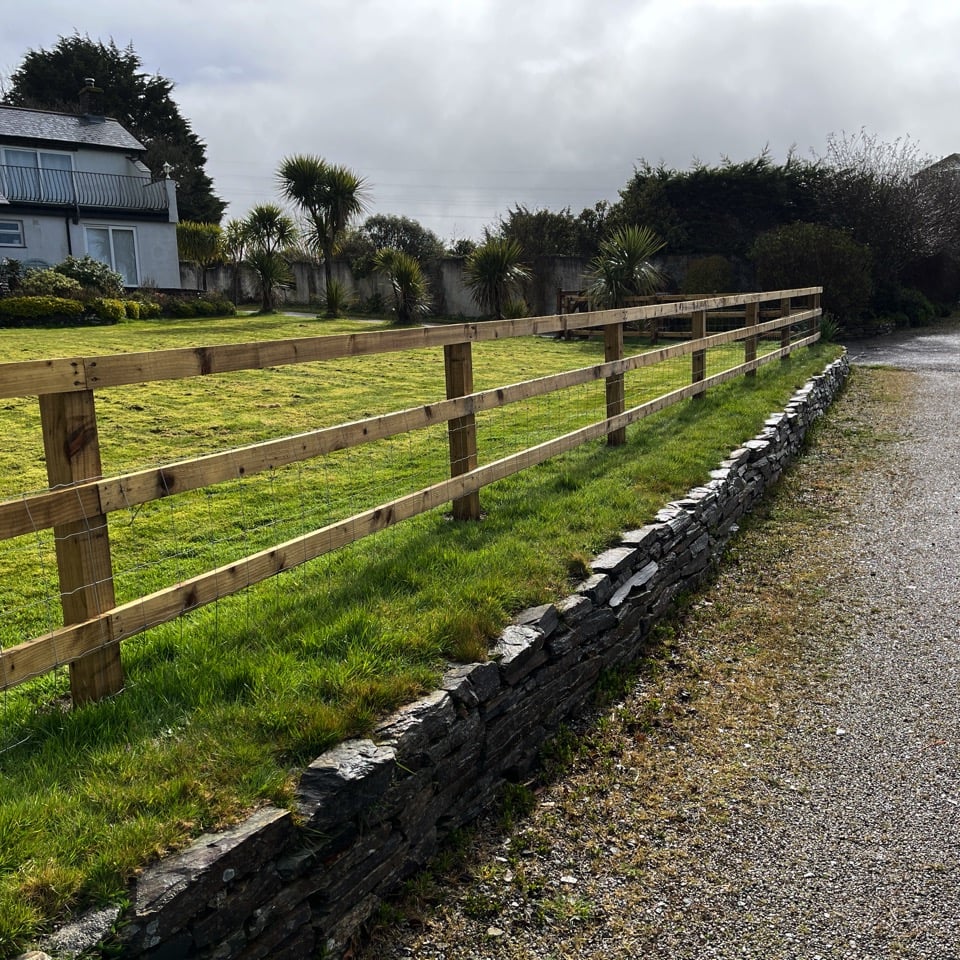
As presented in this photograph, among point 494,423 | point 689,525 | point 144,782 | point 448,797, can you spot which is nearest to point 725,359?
A: point 494,423

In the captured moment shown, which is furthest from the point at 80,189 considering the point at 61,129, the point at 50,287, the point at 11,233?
the point at 50,287

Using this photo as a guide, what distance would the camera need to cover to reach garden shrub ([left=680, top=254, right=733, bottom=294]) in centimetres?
2456

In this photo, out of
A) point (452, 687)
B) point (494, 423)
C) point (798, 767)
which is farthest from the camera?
point (494, 423)

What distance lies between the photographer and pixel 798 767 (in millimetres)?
3932

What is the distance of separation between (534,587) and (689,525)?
1.89m

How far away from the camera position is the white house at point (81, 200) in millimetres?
27031

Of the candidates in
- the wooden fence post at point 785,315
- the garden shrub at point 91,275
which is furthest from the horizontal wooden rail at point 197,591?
the garden shrub at point 91,275

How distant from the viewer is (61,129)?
29.2 meters

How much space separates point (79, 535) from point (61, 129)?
3112cm

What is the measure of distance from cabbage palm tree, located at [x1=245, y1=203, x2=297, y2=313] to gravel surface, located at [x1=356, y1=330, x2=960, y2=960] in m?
19.4

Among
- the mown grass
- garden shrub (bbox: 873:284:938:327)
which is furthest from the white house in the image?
garden shrub (bbox: 873:284:938:327)

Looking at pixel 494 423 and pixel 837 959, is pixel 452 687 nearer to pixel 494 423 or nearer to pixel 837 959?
pixel 837 959

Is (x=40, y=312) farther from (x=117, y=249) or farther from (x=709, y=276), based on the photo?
(x=709, y=276)

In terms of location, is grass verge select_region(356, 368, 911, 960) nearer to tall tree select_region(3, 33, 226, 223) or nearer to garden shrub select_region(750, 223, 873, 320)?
garden shrub select_region(750, 223, 873, 320)
